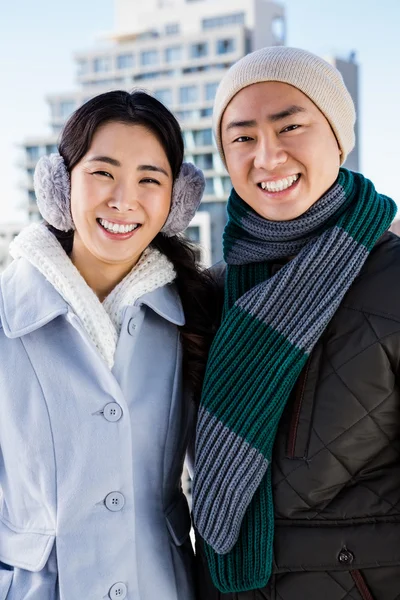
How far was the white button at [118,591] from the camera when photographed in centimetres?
138

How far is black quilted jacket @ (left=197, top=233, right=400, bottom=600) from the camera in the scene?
4.26ft

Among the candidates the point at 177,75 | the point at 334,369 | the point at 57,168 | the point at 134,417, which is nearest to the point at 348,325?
the point at 334,369

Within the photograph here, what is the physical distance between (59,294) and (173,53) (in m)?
43.7

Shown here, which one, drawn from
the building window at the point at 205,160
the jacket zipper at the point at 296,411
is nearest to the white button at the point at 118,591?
the jacket zipper at the point at 296,411

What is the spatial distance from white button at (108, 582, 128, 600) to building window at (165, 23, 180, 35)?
45.4 m

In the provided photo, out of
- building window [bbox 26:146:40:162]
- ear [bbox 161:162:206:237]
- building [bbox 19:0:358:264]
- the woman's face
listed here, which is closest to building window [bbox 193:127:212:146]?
building [bbox 19:0:358:264]

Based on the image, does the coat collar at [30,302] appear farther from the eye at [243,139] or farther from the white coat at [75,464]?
the eye at [243,139]

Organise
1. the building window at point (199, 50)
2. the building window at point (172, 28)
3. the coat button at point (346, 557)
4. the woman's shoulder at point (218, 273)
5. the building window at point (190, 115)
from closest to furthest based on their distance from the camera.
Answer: the coat button at point (346, 557) → the woman's shoulder at point (218, 273) → the building window at point (190, 115) → the building window at point (199, 50) → the building window at point (172, 28)

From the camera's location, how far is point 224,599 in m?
1.42

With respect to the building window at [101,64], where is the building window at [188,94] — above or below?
below

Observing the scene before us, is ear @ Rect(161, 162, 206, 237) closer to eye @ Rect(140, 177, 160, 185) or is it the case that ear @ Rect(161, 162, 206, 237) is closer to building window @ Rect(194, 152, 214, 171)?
eye @ Rect(140, 177, 160, 185)

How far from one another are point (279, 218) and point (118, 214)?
0.33 meters

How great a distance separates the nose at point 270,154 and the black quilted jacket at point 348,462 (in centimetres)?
27

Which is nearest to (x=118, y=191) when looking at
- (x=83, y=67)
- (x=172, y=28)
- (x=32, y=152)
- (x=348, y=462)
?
(x=348, y=462)
